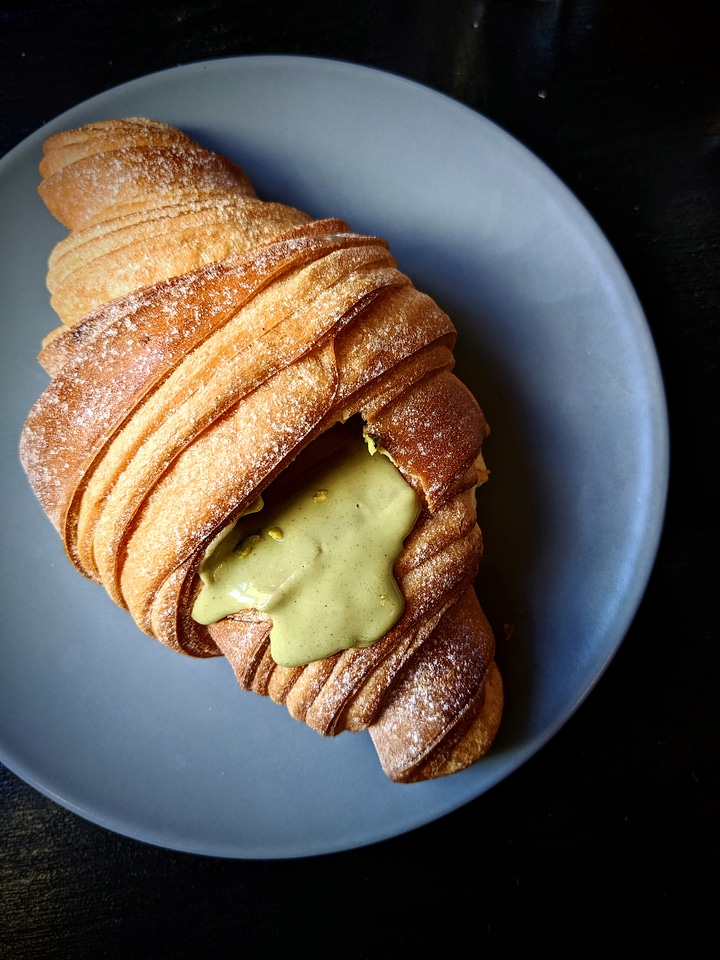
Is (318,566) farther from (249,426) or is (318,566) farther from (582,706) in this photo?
(582,706)

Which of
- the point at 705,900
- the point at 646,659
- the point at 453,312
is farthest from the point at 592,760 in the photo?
the point at 453,312

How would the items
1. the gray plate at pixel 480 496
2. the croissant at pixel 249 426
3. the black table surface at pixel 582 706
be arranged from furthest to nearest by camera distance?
the black table surface at pixel 582 706
the gray plate at pixel 480 496
the croissant at pixel 249 426

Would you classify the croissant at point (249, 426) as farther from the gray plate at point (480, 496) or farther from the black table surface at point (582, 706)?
the black table surface at point (582, 706)

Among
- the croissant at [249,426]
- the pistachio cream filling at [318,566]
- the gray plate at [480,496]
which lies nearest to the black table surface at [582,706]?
the gray plate at [480,496]

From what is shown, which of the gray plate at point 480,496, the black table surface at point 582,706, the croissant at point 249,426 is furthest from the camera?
the black table surface at point 582,706

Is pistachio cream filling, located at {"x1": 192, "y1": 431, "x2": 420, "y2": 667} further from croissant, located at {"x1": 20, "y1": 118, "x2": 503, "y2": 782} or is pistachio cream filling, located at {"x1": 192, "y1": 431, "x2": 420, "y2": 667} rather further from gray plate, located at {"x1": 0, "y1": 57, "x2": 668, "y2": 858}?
gray plate, located at {"x1": 0, "y1": 57, "x2": 668, "y2": 858}

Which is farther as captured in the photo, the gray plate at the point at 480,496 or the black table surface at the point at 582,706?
the black table surface at the point at 582,706

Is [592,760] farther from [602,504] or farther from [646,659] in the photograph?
[602,504]
